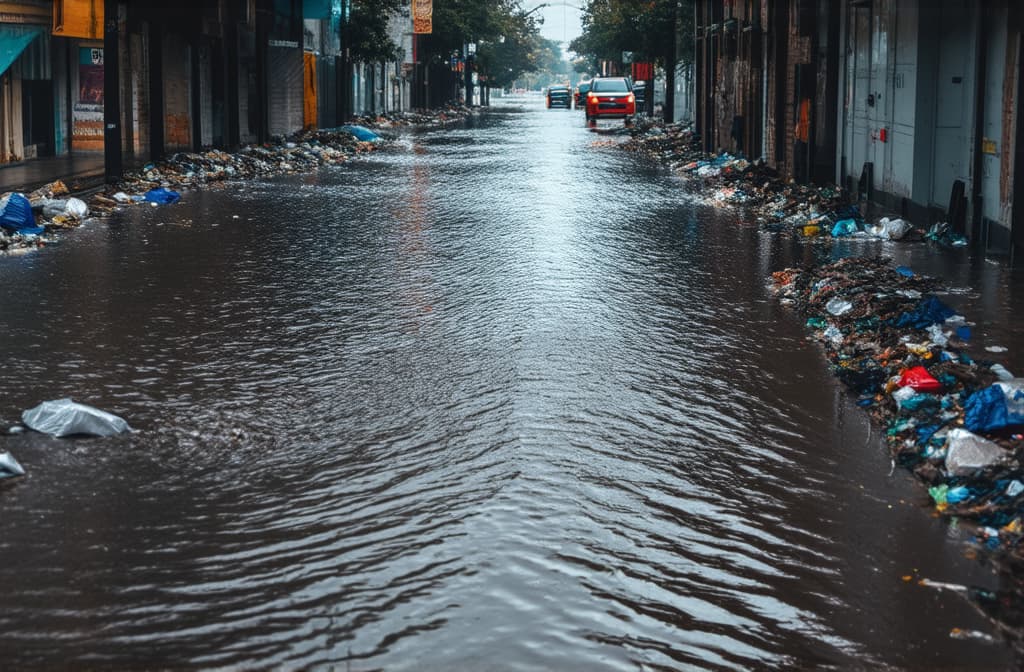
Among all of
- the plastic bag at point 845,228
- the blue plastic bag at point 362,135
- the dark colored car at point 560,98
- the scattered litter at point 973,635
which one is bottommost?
the scattered litter at point 973,635

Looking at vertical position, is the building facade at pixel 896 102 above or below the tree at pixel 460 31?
below

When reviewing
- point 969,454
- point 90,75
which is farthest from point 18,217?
point 90,75

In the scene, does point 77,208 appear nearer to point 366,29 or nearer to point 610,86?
point 366,29

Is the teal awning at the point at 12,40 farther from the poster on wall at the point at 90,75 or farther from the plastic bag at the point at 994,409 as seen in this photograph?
the plastic bag at the point at 994,409

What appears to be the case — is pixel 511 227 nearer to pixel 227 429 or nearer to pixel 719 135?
pixel 227 429

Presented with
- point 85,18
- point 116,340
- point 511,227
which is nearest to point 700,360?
point 116,340

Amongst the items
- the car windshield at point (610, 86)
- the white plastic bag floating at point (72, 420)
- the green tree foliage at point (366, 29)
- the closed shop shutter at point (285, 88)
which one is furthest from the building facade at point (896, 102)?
the car windshield at point (610, 86)

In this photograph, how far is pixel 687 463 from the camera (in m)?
7.06

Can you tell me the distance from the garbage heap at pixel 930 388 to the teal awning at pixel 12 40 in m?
16.4

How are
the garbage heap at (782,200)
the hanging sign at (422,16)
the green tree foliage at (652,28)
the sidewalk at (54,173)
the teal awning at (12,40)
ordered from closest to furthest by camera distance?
the garbage heap at (782,200)
the sidewalk at (54,173)
the teal awning at (12,40)
the green tree foliage at (652,28)
the hanging sign at (422,16)

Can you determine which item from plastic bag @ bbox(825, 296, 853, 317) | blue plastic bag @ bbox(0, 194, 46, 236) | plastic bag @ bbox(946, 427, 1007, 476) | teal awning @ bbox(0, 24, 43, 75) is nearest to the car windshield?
teal awning @ bbox(0, 24, 43, 75)

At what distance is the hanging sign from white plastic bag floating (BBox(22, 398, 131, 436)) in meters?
66.8

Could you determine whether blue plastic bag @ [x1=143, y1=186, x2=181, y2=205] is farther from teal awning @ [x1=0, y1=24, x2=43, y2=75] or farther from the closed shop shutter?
the closed shop shutter

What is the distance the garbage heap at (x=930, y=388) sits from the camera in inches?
249
